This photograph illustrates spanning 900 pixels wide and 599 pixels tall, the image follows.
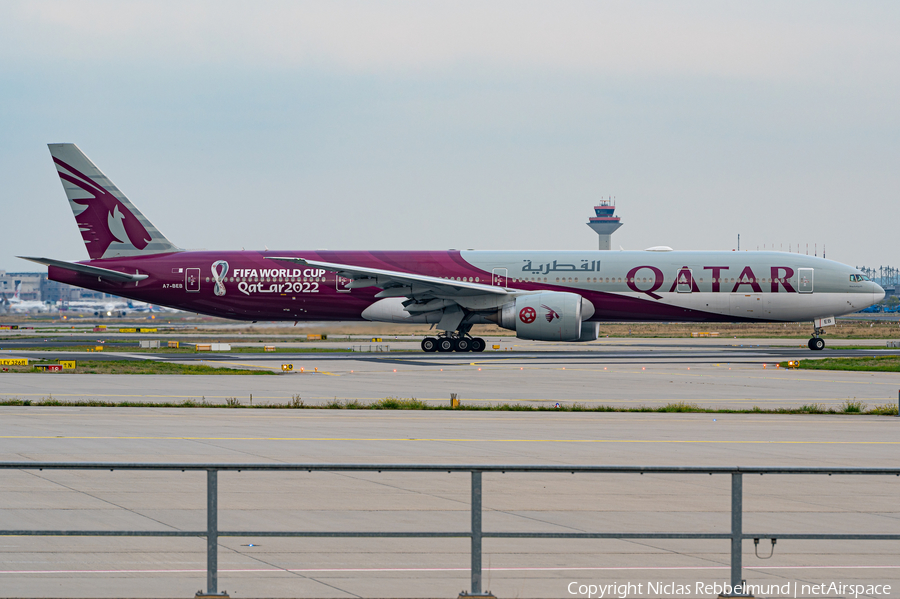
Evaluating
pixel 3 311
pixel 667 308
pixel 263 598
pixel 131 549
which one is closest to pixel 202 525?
pixel 131 549

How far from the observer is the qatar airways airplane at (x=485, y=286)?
4409cm

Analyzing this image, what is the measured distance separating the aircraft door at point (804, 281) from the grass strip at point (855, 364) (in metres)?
6.12

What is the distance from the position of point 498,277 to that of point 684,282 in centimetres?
879

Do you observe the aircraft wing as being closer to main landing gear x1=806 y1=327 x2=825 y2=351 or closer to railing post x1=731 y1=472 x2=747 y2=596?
main landing gear x1=806 y1=327 x2=825 y2=351

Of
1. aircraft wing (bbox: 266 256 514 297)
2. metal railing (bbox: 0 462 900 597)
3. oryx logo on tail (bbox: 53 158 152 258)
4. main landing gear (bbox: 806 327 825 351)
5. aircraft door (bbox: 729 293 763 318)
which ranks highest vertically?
oryx logo on tail (bbox: 53 158 152 258)

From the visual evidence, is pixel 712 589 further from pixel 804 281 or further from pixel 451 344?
pixel 804 281

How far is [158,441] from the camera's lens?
16984 millimetres

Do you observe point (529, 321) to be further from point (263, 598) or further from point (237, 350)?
point (263, 598)

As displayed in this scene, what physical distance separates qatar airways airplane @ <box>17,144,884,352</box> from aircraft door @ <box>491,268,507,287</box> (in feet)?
0.16

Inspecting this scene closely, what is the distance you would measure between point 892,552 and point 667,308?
35.6 m

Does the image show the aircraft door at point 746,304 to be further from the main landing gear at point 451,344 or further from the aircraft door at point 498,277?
the main landing gear at point 451,344

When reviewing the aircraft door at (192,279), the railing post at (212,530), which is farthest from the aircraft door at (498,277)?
the railing post at (212,530)

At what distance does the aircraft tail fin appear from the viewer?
48.4 meters

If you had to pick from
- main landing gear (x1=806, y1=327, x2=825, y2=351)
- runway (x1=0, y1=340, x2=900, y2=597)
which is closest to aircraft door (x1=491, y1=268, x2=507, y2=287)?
main landing gear (x1=806, y1=327, x2=825, y2=351)
